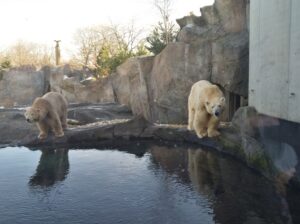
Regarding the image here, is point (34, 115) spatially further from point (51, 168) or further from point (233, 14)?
point (233, 14)

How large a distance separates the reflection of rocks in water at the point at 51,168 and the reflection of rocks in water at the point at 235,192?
2173 millimetres

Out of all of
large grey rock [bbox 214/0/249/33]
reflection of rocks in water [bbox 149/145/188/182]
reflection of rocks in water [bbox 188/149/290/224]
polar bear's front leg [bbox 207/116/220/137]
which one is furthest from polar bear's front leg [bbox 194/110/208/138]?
large grey rock [bbox 214/0/249/33]

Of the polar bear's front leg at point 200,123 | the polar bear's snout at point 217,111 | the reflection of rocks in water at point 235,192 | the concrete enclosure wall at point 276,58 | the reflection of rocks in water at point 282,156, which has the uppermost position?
the concrete enclosure wall at point 276,58

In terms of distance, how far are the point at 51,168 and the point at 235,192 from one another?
3.27m

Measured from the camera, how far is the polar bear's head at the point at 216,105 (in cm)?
666

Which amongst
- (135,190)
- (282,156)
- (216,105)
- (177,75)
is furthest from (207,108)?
(177,75)

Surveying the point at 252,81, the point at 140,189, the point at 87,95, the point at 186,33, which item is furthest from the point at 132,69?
the point at 140,189

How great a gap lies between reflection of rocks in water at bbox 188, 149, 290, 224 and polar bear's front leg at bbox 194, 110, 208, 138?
0.87m

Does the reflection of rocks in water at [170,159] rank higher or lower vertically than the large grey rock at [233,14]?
lower

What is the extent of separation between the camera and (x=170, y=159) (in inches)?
271

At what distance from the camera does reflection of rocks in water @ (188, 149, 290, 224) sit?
4184 mm

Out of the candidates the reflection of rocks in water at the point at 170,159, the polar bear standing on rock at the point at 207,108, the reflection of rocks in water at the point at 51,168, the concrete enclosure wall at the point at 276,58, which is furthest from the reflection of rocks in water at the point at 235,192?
the reflection of rocks in water at the point at 51,168

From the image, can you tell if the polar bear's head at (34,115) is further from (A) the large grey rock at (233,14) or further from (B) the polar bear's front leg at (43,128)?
(A) the large grey rock at (233,14)

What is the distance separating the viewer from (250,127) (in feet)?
21.1
